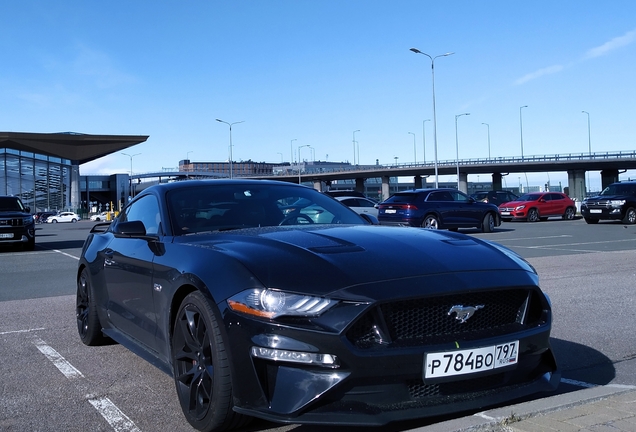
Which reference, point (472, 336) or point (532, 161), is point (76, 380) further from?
point (532, 161)

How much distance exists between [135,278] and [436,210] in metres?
19.4

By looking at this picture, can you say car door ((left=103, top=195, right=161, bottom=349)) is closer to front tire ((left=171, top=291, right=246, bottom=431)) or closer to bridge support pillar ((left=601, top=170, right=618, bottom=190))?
front tire ((left=171, top=291, right=246, bottom=431))

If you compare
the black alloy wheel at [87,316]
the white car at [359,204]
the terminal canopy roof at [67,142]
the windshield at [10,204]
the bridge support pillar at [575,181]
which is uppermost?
the terminal canopy roof at [67,142]

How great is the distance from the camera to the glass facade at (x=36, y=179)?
265ft

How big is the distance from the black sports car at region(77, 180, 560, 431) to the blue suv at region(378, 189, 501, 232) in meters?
19.0

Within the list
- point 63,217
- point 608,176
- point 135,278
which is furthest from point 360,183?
point 135,278

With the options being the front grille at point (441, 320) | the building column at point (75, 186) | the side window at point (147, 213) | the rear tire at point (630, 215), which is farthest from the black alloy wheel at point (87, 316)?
the building column at point (75, 186)

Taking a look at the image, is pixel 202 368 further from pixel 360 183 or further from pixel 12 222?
pixel 360 183

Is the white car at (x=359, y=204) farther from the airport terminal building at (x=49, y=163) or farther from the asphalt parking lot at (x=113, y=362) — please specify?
the airport terminal building at (x=49, y=163)

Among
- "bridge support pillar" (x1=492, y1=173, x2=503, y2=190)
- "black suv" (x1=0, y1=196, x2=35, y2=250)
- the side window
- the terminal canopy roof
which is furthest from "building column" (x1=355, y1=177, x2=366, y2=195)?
the side window

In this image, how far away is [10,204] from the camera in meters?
20.4

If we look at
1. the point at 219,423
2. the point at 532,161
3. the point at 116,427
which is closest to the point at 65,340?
the point at 116,427

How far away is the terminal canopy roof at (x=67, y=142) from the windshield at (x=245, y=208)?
5398 centimetres

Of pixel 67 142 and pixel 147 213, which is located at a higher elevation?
pixel 67 142
